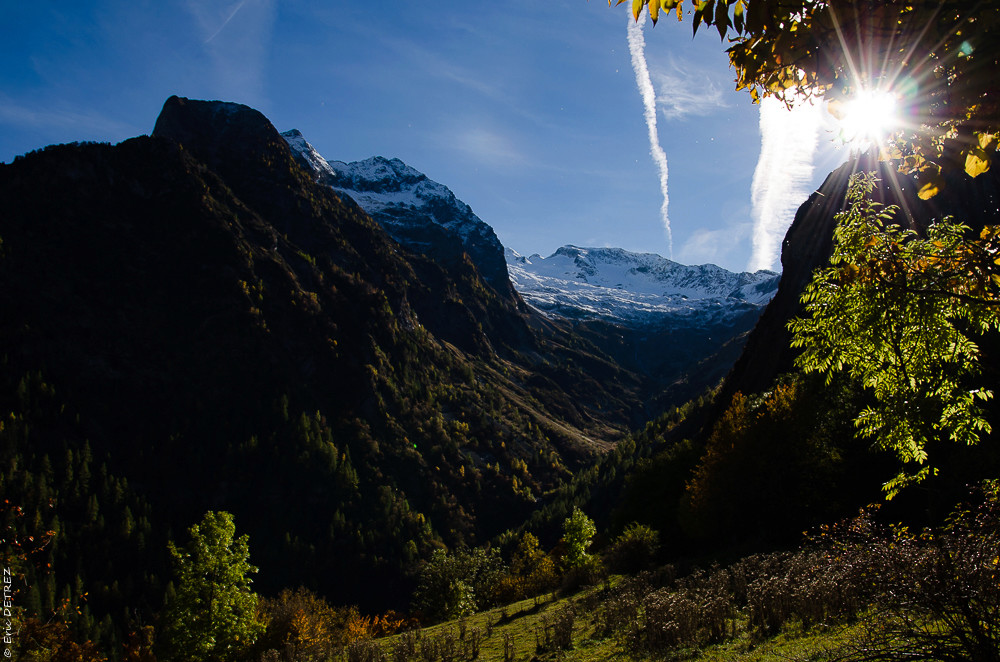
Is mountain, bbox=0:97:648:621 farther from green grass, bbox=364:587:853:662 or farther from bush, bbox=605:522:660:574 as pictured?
green grass, bbox=364:587:853:662

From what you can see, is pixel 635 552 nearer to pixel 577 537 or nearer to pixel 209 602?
pixel 577 537

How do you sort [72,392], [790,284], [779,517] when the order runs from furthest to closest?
[72,392]
[790,284]
[779,517]

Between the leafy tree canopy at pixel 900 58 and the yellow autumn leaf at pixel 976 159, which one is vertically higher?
the leafy tree canopy at pixel 900 58

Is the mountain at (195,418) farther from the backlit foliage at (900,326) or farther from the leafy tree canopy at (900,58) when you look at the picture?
the leafy tree canopy at (900,58)

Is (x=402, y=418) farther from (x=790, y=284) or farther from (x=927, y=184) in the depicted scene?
(x=927, y=184)

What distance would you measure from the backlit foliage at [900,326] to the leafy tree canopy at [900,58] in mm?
1248

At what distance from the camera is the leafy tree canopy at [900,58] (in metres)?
3.13

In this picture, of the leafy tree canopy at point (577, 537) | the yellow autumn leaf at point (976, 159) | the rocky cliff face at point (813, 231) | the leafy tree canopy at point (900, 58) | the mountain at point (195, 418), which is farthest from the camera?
the mountain at point (195, 418)

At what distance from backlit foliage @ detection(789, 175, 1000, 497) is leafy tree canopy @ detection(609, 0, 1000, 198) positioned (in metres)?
1.25

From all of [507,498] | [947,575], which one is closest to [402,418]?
[507,498]

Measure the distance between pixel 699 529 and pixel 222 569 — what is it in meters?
31.3

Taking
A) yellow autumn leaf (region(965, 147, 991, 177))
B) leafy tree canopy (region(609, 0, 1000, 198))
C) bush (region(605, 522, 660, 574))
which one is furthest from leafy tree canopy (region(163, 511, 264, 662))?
yellow autumn leaf (region(965, 147, 991, 177))

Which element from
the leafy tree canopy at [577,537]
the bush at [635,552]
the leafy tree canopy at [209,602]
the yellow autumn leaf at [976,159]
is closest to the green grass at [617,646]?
the yellow autumn leaf at [976,159]

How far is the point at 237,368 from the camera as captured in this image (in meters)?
175
